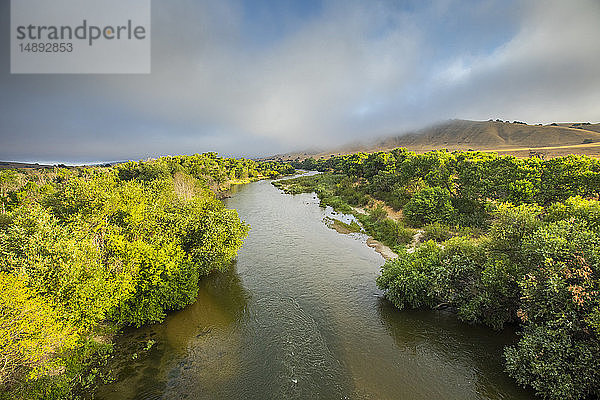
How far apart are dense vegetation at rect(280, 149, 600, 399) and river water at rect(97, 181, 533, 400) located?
6.73ft

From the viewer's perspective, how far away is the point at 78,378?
16.2 m

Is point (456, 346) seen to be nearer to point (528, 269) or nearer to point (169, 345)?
point (528, 269)

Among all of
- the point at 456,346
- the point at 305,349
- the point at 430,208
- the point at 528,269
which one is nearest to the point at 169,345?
the point at 305,349

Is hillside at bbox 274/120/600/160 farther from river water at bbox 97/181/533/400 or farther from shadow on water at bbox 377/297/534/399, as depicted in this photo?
river water at bbox 97/181/533/400

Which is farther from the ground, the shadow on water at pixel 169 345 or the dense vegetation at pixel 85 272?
the dense vegetation at pixel 85 272

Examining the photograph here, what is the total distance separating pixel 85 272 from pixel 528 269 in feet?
91.9

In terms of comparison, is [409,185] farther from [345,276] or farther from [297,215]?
[345,276]

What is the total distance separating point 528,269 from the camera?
17625 mm

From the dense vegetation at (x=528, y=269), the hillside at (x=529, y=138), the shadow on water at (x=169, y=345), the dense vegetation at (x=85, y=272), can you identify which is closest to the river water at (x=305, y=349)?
the shadow on water at (x=169, y=345)

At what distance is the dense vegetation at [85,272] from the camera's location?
40.5ft

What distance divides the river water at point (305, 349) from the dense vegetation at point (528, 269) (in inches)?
80.7

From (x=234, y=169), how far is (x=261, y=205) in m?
62.5

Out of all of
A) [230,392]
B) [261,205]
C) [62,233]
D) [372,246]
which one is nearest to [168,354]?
[230,392]

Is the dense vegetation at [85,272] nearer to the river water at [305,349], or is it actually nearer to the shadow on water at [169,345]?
the shadow on water at [169,345]
